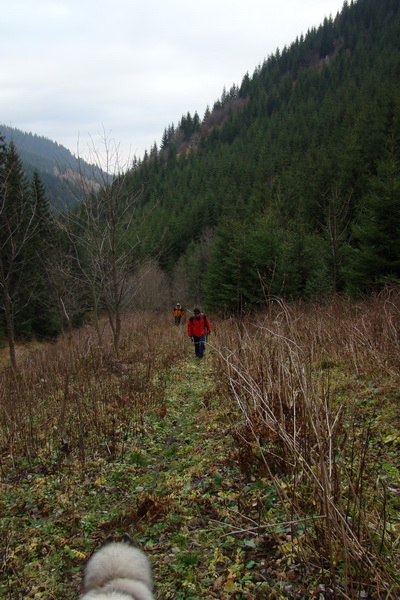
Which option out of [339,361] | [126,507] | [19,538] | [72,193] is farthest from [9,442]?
[72,193]

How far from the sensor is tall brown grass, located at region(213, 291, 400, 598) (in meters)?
1.89

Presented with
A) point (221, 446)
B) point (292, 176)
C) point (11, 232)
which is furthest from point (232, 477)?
point (292, 176)

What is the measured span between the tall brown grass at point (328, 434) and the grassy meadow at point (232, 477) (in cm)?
2

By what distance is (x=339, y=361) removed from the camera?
255 inches

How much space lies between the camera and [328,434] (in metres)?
2.38

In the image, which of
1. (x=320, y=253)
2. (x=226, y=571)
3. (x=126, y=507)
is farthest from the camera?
(x=320, y=253)

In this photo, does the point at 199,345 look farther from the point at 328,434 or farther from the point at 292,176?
the point at 292,176

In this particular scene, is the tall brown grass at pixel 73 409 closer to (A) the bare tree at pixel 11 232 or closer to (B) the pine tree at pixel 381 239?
(A) the bare tree at pixel 11 232

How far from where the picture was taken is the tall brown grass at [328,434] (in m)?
1.89

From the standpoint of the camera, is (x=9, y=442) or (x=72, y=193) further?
(x=72, y=193)

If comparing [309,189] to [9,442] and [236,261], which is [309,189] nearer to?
[236,261]

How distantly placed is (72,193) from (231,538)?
9118 mm

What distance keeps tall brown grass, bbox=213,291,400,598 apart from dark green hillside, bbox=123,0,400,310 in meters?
1.02

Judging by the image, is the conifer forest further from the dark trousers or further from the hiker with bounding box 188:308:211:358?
the hiker with bounding box 188:308:211:358
